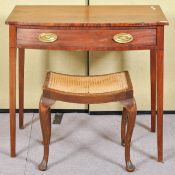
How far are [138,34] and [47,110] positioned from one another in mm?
539

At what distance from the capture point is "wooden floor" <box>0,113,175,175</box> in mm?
2291

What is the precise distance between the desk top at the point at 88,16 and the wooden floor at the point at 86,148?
69cm

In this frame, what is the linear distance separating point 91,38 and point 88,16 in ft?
0.49

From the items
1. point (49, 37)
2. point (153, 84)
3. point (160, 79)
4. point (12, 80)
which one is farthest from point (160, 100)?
point (12, 80)

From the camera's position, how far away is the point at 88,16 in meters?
2.22

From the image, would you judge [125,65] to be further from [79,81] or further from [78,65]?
[79,81]

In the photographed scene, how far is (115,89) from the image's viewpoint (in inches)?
87.6

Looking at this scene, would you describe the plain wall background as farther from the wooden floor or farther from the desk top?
the desk top

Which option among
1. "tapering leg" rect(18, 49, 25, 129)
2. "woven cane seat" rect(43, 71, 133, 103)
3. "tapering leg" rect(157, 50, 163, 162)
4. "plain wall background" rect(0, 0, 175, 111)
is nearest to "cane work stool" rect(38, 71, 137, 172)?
"woven cane seat" rect(43, 71, 133, 103)

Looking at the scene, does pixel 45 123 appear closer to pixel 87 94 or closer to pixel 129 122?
Result: pixel 87 94

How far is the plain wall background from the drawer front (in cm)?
56

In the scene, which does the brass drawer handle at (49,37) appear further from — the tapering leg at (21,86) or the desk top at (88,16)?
the tapering leg at (21,86)

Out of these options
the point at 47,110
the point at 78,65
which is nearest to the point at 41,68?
the point at 78,65

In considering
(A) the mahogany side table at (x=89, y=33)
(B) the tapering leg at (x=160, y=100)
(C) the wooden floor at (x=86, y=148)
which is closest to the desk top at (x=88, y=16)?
(A) the mahogany side table at (x=89, y=33)
